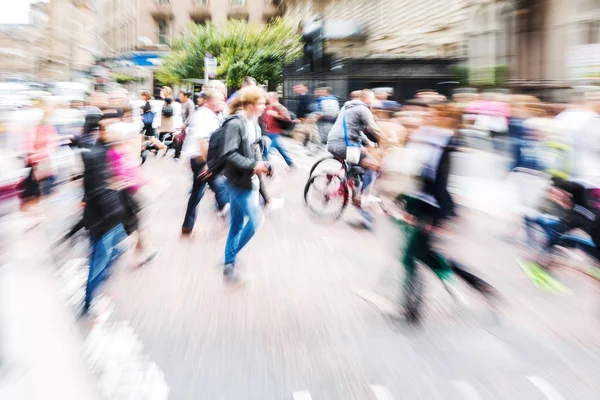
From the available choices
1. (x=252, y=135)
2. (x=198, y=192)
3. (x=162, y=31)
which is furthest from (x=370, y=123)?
(x=162, y=31)

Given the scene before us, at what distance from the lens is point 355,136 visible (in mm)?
9148

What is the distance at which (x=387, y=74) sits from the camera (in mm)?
23797

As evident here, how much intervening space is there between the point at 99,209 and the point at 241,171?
4.28 feet

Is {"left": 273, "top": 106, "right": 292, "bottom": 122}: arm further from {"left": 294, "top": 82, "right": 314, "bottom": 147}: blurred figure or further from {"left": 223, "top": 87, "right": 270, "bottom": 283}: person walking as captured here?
{"left": 223, "top": 87, "right": 270, "bottom": 283}: person walking

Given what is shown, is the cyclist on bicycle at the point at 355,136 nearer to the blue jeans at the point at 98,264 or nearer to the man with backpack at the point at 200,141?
the man with backpack at the point at 200,141

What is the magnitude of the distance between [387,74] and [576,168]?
18.5 m

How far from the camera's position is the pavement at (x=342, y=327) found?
406 centimetres

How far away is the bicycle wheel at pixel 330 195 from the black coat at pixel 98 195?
4.48m

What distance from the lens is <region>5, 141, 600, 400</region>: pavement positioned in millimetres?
4059

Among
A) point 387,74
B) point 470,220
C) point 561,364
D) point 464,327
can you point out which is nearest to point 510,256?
point 470,220

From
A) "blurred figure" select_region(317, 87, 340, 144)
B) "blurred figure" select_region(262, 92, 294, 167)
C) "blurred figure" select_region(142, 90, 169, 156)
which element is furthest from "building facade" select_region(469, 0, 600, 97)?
"blurred figure" select_region(142, 90, 169, 156)

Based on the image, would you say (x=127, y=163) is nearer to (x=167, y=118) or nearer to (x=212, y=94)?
(x=212, y=94)

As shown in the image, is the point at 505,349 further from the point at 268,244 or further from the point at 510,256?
the point at 268,244

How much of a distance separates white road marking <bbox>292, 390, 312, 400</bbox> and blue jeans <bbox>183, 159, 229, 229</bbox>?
4658 millimetres
